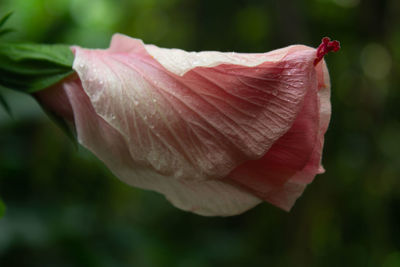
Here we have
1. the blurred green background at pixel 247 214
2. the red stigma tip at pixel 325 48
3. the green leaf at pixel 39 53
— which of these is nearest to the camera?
the red stigma tip at pixel 325 48

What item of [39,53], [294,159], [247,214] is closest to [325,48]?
[294,159]

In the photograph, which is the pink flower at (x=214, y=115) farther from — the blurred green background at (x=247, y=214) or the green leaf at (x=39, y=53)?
the blurred green background at (x=247, y=214)

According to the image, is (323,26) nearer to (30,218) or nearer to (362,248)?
(362,248)

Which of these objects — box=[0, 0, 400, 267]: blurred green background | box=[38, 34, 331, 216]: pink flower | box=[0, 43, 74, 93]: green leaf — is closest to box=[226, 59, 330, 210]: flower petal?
box=[38, 34, 331, 216]: pink flower

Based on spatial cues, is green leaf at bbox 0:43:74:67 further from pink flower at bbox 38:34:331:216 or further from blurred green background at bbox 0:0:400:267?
blurred green background at bbox 0:0:400:267

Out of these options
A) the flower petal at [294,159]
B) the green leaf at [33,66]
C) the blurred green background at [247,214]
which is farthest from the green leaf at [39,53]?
the blurred green background at [247,214]

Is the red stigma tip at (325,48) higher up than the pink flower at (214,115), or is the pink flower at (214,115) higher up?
the red stigma tip at (325,48)

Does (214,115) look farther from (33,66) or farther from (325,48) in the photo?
(33,66)
